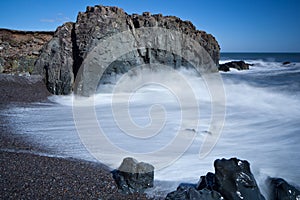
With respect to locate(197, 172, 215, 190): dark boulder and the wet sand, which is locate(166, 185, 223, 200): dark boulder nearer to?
locate(197, 172, 215, 190): dark boulder

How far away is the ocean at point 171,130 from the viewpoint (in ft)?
11.1

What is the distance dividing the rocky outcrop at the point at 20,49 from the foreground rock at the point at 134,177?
9.02m

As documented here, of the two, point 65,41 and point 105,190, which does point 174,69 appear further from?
point 105,190

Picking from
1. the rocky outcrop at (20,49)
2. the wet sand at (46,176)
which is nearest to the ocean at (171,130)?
the wet sand at (46,176)

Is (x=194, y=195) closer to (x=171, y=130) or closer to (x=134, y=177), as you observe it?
(x=134, y=177)

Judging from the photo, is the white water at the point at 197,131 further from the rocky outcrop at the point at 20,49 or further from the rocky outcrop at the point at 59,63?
the rocky outcrop at the point at 20,49

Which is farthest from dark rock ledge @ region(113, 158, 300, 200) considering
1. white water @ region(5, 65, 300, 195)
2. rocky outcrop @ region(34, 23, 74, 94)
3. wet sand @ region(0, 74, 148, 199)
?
rocky outcrop @ region(34, 23, 74, 94)

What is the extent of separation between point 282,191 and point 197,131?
104 inches

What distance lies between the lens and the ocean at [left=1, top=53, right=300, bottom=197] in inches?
133

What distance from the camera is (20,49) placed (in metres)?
11.2

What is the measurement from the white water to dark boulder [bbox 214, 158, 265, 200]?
616mm

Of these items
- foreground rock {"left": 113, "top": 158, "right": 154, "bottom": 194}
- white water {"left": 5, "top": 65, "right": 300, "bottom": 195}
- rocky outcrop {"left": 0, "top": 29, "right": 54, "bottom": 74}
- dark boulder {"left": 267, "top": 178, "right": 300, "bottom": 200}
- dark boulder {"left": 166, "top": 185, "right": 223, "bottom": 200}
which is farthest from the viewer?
rocky outcrop {"left": 0, "top": 29, "right": 54, "bottom": 74}

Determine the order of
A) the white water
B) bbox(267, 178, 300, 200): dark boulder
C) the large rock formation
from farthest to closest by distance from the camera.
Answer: the large rock formation < the white water < bbox(267, 178, 300, 200): dark boulder

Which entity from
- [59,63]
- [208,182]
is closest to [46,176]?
[208,182]
